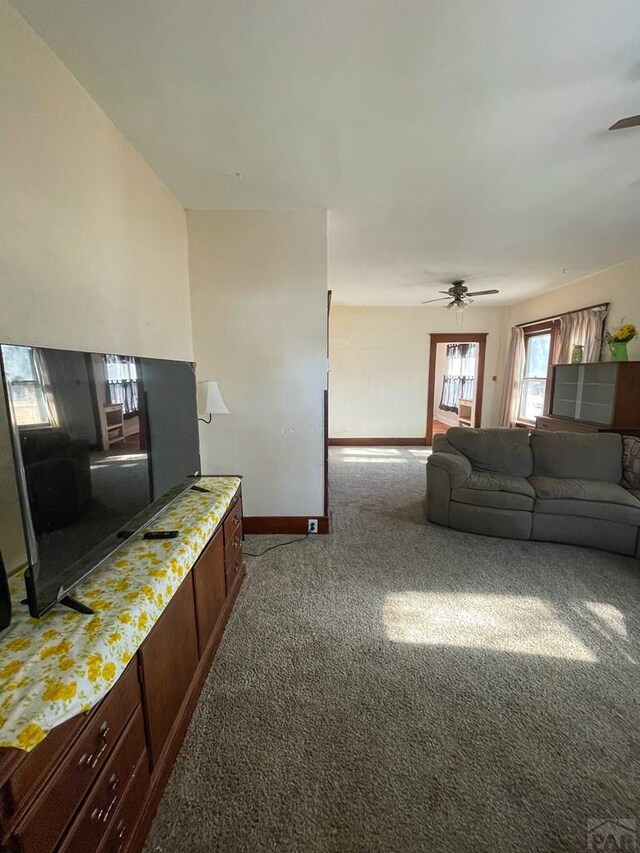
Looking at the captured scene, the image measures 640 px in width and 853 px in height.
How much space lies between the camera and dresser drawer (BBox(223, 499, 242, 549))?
194 centimetres

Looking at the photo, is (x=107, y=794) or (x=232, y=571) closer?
(x=107, y=794)

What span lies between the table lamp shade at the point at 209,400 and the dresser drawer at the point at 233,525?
2.24 feet

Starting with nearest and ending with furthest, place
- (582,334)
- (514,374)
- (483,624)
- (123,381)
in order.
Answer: (123,381) < (483,624) < (582,334) < (514,374)

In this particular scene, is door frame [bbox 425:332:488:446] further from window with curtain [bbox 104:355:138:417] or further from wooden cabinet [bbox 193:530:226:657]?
window with curtain [bbox 104:355:138:417]

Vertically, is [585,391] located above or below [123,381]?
below

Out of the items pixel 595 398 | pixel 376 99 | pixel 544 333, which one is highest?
pixel 376 99

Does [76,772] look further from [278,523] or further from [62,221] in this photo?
[278,523]

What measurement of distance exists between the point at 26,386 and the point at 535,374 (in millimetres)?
6598

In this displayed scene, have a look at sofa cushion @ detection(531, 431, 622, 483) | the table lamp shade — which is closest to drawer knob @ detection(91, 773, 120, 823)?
the table lamp shade

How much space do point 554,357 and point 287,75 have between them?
5.29 meters

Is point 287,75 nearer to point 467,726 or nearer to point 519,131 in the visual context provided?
point 519,131

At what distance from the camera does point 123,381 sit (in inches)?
53.2

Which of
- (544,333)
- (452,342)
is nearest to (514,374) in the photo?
(544,333)

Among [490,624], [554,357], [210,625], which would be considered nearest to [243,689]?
[210,625]
